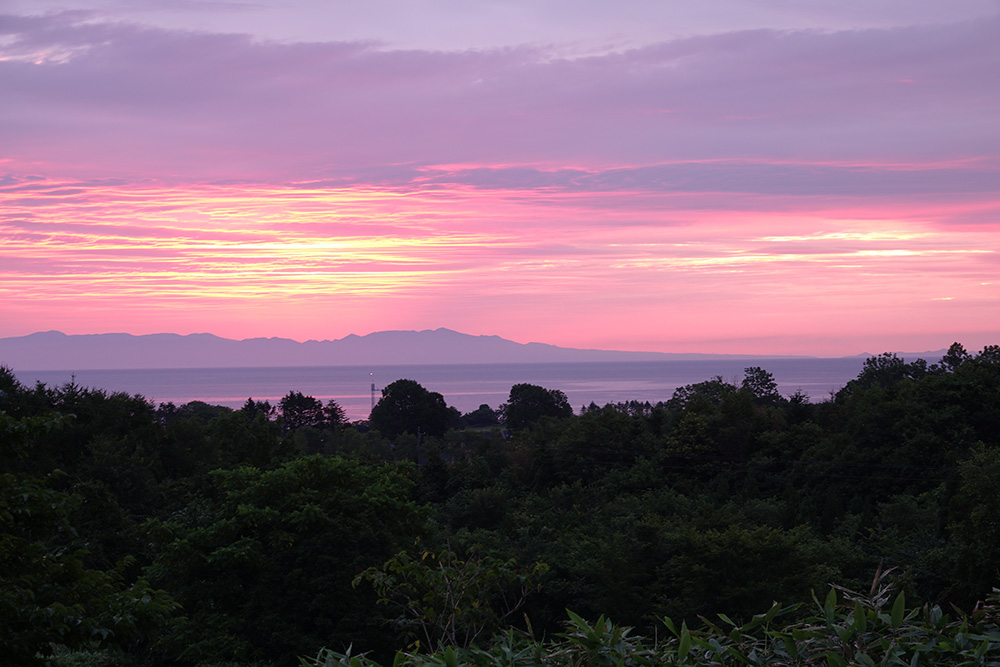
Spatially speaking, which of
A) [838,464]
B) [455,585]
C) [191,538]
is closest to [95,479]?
[191,538]

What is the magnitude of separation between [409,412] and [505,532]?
38725 mm

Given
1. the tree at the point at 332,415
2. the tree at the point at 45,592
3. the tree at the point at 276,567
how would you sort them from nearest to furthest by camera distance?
the tree at the point at 45,592, the tree at the point at 276,567, the tree at the point at 332,415

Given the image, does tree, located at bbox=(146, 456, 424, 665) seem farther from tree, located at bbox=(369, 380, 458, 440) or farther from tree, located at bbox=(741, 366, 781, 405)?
tree, located at bbox=(369, 380, 458, 440)

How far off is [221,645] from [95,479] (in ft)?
39.9

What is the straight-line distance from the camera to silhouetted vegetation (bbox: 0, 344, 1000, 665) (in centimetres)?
666

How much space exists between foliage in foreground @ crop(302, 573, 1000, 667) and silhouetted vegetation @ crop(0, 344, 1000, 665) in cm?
2

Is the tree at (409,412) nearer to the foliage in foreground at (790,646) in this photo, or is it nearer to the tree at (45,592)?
the tree at (45,592)

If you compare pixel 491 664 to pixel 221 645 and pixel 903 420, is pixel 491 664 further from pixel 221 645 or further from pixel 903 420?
pixel 903 420

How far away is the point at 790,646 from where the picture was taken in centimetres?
281

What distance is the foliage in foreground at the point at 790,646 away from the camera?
2777mm

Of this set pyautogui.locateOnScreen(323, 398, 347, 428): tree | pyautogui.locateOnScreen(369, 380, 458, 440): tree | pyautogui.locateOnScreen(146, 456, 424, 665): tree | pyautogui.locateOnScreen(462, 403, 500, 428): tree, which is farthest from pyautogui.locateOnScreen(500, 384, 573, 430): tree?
pyautogui.locateOnScreen(146, 456, 424, 665): tree

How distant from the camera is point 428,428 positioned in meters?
65.4

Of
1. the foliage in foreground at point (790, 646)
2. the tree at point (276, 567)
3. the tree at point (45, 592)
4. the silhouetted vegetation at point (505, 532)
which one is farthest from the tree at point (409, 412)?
the foliage in foreground at point (790, 646)

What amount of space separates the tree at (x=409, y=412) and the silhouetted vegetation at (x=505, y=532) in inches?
899
